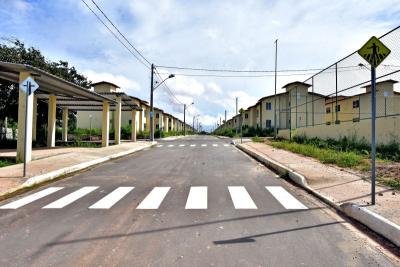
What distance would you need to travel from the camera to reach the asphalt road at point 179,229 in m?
4.38

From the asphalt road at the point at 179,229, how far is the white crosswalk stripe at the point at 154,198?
22 millimetres

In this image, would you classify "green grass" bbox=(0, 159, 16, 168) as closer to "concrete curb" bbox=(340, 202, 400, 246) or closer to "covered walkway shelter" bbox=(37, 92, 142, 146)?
"covered walkway shelter" bbox=(37, 92, 142, 146)

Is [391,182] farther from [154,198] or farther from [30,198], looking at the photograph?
[30,198]

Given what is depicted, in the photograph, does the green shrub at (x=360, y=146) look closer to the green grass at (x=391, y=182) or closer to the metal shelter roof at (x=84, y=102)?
the green grass at (x=391, y=182)

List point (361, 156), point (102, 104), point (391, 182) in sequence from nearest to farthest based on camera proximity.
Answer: point (391, 182) < point (361, 156) < point (102, 104)

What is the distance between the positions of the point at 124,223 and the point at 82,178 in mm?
6109

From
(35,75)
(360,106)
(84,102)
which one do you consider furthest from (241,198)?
→ (84,102)

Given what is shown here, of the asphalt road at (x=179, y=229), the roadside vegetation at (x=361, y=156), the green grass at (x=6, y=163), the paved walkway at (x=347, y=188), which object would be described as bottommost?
the asphalt road at (x=179, y=229)

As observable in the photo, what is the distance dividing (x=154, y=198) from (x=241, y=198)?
2.02 meters

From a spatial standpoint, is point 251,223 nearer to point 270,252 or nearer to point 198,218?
point 198,218

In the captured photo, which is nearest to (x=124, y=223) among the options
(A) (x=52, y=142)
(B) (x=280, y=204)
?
(B) (x=280, y=204)

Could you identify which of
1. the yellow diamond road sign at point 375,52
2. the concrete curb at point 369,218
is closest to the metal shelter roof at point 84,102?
the concrete curb at point 369,218

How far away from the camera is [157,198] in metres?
8.05

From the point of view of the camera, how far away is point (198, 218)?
628cm
